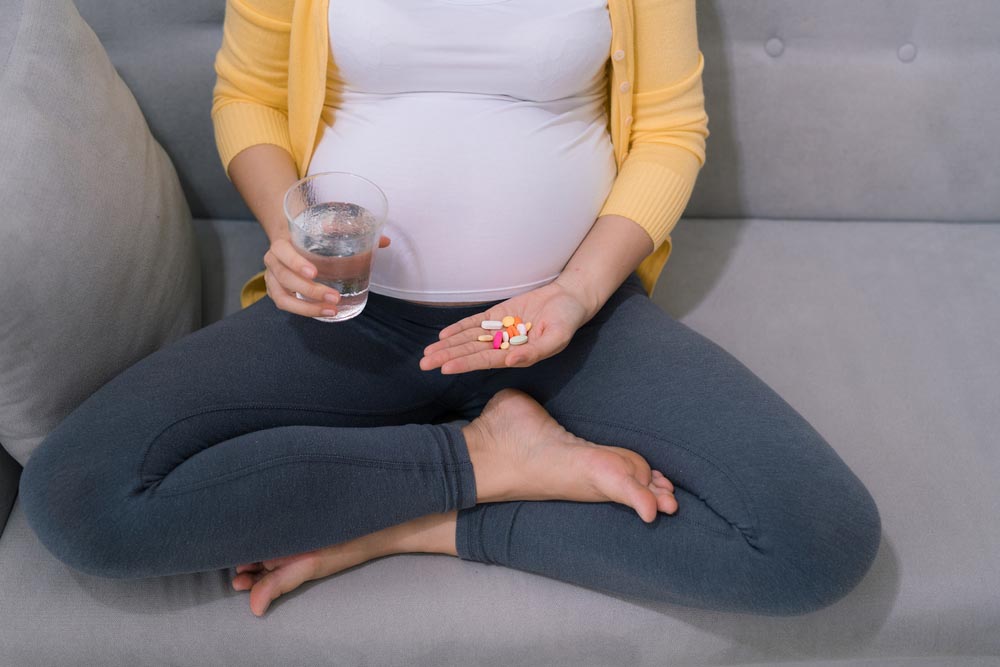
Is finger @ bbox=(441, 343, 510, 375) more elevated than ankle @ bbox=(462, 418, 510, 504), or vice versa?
finger @ bbox=(441, 343, 510, 375)

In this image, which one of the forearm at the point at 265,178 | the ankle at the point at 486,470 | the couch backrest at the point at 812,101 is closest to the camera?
the ankle at the point at 486,470

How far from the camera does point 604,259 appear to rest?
3.82 feet

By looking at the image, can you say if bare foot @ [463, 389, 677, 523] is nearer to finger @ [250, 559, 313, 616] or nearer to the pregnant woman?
the pregnant woman

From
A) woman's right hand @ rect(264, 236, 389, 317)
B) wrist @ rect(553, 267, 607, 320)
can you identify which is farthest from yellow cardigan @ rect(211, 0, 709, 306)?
woman's right hand @ rect(264, 236, 389, 317)

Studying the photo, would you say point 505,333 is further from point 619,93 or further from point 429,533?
point 619,93

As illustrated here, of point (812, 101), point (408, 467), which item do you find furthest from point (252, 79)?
point (812, 101)

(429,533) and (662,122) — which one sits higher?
(662,122)

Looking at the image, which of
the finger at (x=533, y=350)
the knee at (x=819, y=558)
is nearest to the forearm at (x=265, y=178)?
the finger at (x=533, y=350)

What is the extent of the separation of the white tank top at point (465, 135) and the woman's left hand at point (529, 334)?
0.06 meters

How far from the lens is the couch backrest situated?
A: 4.67 ft

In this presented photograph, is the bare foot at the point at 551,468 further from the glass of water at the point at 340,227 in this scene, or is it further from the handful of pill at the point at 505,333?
the glass of water at the point at 340,227

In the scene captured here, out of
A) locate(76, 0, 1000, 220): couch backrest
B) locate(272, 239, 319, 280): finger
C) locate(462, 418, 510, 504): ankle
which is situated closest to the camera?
locate(272, 239, 319, 280): finger

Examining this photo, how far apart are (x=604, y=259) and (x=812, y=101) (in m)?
0.65

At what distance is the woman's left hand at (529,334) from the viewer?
3.36 ft
